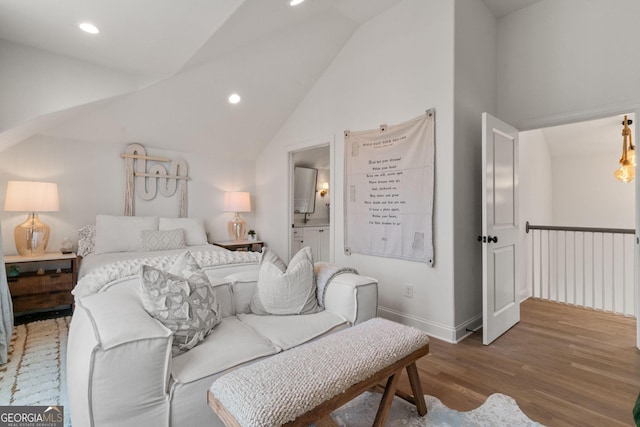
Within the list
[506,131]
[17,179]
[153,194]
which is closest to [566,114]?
[506,131]

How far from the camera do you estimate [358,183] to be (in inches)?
130

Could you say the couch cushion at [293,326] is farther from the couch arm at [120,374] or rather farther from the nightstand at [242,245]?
→ the nightstand at [242,245]

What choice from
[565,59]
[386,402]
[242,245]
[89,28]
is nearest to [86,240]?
[242,245]

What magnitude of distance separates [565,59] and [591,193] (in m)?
3.41

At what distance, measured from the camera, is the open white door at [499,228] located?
2580 mm

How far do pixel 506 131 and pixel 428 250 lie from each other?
53.1 inches

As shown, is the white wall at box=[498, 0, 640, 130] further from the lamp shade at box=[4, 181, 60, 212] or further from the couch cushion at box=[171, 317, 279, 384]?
the lamp shade at box=[4, 181, 60, 212]

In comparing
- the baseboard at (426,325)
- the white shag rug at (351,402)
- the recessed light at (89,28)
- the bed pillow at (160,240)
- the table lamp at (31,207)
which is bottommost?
the white shag rug at (351,402)

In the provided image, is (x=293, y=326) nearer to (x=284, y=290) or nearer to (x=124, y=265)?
(x=284, y=290)

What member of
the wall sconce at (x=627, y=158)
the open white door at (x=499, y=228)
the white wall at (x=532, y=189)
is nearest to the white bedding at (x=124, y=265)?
the open white door at (x=499, y=228)

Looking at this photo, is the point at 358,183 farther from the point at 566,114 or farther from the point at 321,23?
the point at 566,114

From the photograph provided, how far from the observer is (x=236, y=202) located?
459cm

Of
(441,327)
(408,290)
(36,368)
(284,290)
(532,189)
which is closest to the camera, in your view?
(284,290)

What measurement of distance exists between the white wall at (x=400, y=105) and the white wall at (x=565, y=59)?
39.8 inches
